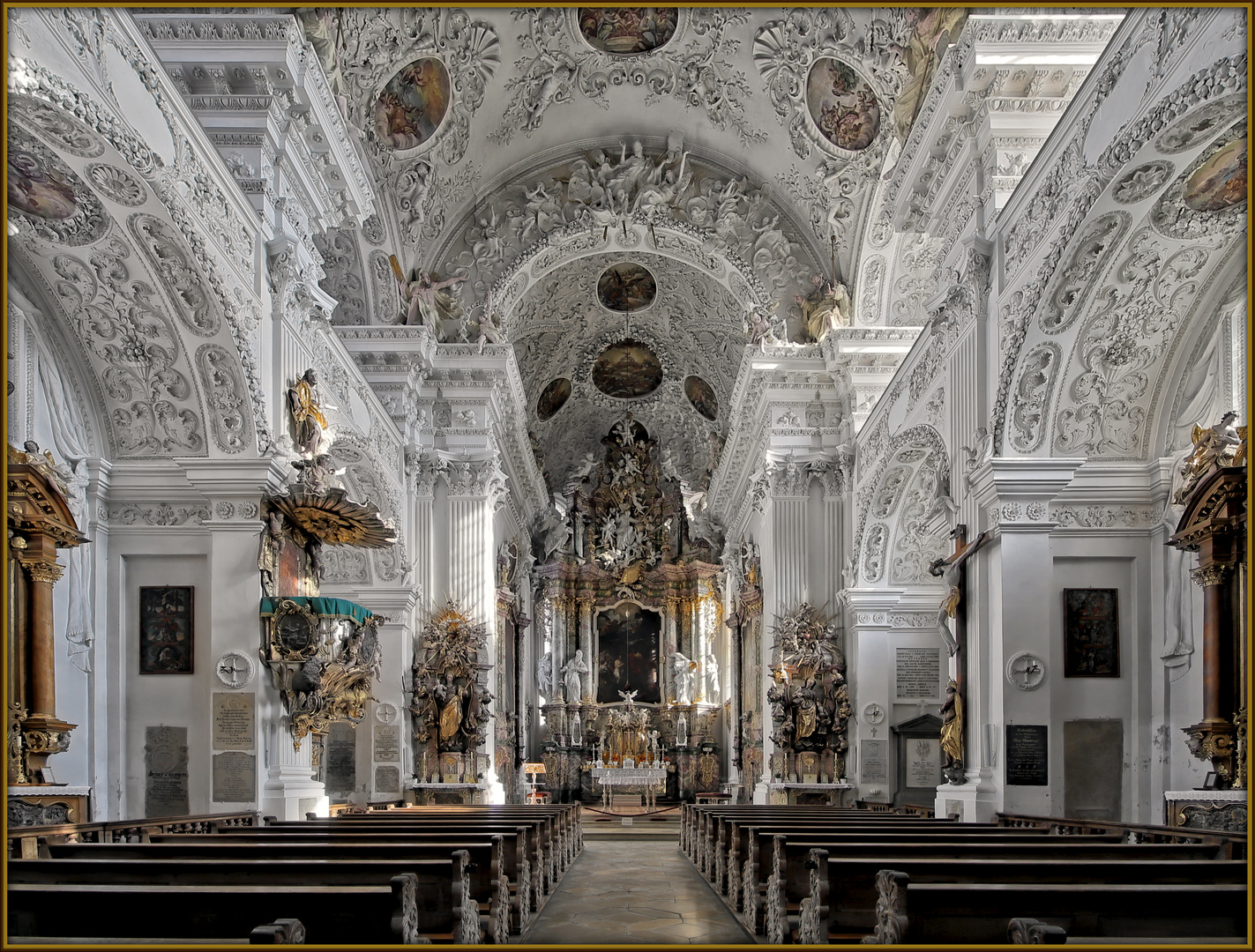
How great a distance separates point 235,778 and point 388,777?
25.7ft

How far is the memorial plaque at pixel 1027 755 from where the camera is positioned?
34.5ft

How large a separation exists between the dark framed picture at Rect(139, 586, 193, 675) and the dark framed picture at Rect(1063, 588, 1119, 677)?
778 centimetres

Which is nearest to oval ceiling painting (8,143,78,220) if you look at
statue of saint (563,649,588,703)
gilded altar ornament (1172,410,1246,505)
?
gilded altar ornament (1172,410,1246,505)

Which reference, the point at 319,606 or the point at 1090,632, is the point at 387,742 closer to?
the point at 319,606

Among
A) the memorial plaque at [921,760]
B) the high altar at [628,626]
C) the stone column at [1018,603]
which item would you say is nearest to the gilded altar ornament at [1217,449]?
the stone column at [1018,603]

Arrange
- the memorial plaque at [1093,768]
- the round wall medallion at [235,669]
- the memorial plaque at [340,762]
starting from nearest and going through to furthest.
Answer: the round wall medallion at [235,669] < the memorial plaque at [1093,768] < the memorial plaque at [340,762]

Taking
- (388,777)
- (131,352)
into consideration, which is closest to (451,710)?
(388,777)

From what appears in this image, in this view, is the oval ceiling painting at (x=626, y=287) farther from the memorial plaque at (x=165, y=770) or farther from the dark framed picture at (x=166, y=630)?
the memorial plaque at (x=165, y=770)

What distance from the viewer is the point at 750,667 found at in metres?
24.0

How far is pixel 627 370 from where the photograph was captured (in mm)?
28500

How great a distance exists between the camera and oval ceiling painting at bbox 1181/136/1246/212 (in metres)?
8.52

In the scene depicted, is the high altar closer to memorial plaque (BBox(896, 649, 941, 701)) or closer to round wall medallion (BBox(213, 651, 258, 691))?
memorial plaque (BBox(896, 649, 941, 701))

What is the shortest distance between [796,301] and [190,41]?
39.3 ft

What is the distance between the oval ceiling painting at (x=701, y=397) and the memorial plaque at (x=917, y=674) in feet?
33.5
